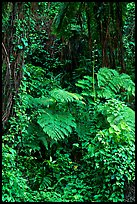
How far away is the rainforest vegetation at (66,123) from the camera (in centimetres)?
291

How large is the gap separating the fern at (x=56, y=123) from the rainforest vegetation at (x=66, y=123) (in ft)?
0.04

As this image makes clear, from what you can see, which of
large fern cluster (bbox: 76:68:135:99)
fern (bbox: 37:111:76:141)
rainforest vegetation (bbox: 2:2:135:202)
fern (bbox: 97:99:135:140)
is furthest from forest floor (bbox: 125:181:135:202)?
large fern cluster (bbox: 76:68:135:99)

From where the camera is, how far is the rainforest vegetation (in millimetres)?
2912

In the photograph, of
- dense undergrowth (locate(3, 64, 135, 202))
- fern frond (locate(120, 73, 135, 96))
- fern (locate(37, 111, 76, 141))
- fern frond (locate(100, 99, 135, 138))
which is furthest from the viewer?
fern frond (locate(120, 73, 135, 96))

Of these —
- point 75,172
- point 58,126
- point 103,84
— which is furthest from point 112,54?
point 75,172

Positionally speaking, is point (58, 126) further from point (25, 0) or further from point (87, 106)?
point (25, 0)

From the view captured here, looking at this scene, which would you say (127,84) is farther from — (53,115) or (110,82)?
(53,115)

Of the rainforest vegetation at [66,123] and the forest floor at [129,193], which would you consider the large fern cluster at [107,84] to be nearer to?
the rainforest vegetation at [66,123]

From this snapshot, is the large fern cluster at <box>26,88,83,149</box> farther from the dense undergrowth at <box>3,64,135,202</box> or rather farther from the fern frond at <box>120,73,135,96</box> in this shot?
the fern frond at <box>120,73,135,96</box>

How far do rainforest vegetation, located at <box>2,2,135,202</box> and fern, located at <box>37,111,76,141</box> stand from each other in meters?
0.01

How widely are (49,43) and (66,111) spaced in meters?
1.94

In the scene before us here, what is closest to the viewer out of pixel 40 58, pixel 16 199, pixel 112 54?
pixel 16 199

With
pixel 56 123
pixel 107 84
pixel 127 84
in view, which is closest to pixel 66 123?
pixel 56 123

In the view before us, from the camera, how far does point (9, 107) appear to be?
304cm
